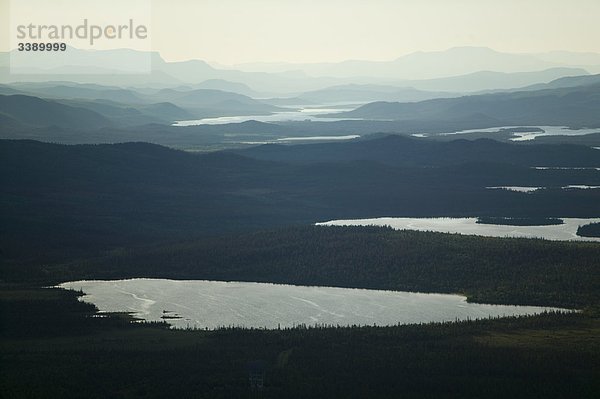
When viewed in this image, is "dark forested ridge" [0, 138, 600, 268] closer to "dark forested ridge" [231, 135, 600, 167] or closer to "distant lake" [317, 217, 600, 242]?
"dark forested ridge" [231, 135, 600, 167]

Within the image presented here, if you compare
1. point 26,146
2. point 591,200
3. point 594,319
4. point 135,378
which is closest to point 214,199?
point 26,146

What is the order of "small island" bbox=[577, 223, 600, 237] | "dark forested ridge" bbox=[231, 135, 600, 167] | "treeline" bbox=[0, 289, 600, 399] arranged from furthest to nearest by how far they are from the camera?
"dark forested ridge" bbox=[231, 135, 600, 167], "small island" bbox=[577, 223, 600, 237], "treeline" bbox=[0, 289, 600, 399]

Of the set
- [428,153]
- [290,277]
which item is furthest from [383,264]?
[428,153]

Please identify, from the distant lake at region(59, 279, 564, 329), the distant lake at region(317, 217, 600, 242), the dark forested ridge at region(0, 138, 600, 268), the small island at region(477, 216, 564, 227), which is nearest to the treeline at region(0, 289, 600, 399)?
the distant lake at region(59, 279, 564, 329)

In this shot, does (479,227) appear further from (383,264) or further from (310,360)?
(310,360)

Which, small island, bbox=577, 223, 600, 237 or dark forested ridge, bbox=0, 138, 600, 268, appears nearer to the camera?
small island, bbox=577, 223, 600, 237

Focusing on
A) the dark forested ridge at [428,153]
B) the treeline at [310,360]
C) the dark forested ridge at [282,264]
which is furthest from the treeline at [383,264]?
the dark forested ridge at [428,153]

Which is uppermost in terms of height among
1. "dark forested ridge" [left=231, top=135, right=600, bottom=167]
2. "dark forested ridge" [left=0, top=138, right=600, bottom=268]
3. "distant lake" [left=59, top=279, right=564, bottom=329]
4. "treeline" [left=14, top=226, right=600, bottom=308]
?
"dark forested ridge" [left=231, top=135, right=600, bottom=167]
